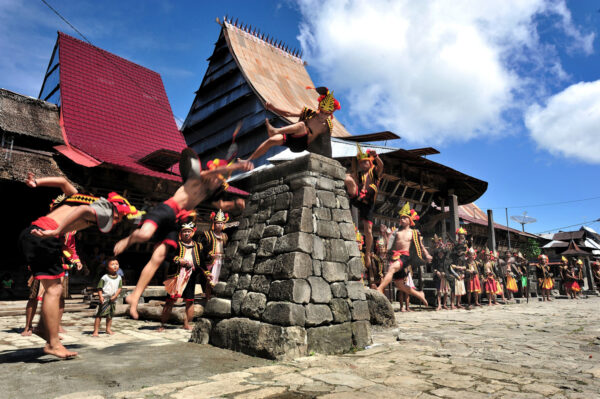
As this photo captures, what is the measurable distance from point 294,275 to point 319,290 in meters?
0.40

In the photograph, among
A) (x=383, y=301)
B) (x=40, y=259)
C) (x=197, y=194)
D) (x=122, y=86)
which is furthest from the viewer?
(x=122, y=86)

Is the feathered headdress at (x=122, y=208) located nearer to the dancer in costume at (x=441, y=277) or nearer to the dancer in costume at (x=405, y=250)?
the dancer in costume at (x=405, y=250)

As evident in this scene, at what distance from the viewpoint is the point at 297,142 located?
4.77 m

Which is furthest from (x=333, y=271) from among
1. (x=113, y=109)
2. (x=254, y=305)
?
(x=113, y=109)

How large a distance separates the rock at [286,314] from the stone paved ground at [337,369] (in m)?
0.41

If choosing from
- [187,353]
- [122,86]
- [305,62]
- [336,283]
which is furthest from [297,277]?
[305,62]

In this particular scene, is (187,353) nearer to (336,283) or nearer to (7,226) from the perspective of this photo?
(336,283)

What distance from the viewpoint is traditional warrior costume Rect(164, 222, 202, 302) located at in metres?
6.32

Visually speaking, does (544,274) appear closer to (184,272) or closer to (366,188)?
(366,188)

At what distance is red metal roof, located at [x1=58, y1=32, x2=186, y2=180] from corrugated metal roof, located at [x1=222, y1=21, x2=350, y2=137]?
3.70 m

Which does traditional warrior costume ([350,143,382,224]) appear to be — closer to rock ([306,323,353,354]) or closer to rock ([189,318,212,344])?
rock ([306,323,353,354])

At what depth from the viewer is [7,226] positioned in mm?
12125

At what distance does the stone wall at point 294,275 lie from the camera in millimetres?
4113

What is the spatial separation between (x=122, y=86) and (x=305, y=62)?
31.3 feet
